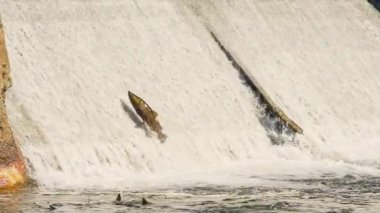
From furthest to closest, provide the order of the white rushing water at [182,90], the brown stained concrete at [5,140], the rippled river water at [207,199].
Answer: the white rushing water at [182,90], the brown stained concrete at [5,140], the rippled river water at [207,199]

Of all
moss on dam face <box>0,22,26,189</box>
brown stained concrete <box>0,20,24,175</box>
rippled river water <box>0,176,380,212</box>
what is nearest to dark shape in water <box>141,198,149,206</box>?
rippled river water <box>0,176,380,212</box>

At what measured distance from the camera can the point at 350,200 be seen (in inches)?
540

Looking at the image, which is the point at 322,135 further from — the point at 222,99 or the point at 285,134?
the point at 222,99

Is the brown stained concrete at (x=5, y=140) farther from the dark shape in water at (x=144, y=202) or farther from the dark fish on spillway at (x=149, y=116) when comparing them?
the dark fish on spillway at (x=149, y=116)

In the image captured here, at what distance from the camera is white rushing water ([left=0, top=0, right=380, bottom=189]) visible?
16.3 metres

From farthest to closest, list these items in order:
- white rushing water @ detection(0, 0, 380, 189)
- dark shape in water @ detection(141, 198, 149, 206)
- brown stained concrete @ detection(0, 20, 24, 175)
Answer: white rushing water @ detection(0, 0, 380, 189) → brown stained concrete @ detection(0, 20, 24, 175) → dark shape in water @ detection(141, 198, 149, 206)

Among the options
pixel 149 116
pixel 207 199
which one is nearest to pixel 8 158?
pixel 207 199

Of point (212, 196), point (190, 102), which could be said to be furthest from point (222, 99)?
point (212, 196)

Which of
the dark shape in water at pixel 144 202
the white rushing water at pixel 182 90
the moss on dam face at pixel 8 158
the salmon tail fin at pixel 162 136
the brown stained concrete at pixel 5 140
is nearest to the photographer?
the dark shape in water at pixel 144 202

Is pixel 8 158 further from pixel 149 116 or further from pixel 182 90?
pixel 182 90

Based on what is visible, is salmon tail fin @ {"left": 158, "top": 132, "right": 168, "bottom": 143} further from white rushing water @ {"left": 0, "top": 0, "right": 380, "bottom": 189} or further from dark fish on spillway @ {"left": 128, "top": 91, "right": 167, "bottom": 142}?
white rushing water @ {"left": 0, "top": 0, "right": 380, "bottom": 189}

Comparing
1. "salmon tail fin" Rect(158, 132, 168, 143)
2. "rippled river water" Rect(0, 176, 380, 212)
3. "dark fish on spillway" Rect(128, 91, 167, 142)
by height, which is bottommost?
"rippled river water" Rect(0, 176, 380, 212)

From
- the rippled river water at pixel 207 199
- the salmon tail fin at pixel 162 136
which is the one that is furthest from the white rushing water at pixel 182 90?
the rippled river water at pixel 207 199

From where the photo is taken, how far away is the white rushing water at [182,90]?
16.3m
